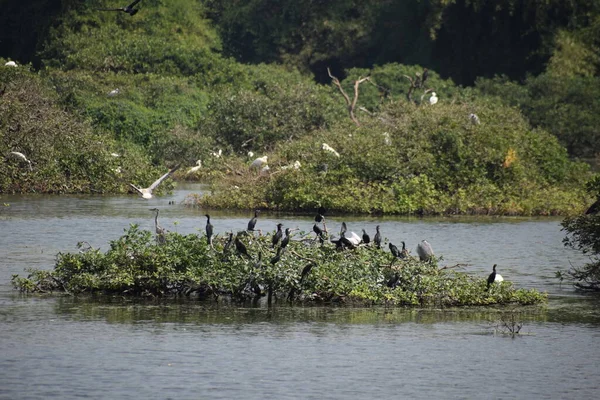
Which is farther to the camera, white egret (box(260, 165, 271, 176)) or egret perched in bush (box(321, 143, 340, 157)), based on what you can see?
white egret (box(260, 165, 271, 176))

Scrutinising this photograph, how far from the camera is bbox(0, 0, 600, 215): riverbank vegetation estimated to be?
2511 cm

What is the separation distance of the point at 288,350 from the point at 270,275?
68.9 inches

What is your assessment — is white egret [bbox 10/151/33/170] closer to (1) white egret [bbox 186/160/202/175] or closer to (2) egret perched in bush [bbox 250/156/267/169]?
(2) egret perched in bush [bbox 250/156/267/169]

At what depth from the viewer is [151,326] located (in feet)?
43.1

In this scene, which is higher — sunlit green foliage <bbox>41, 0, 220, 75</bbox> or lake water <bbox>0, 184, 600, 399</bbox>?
sunlit green foliage <bbox>41, 0, 220, 75</bbox>

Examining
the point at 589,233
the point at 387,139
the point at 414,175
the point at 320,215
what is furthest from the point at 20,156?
the point at 589,233

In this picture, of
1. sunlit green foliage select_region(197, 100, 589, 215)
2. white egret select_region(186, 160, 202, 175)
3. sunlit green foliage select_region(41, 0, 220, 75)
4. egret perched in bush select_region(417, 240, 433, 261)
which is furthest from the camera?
sunlit green foliage select_region(41, 0, 220, 75)

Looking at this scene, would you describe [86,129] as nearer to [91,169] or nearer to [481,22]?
[91,169]

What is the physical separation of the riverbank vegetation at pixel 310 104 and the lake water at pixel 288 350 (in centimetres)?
840

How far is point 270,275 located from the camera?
1392cm

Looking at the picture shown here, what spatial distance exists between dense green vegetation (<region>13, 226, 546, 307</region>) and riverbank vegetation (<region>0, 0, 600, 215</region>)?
9.96 metres

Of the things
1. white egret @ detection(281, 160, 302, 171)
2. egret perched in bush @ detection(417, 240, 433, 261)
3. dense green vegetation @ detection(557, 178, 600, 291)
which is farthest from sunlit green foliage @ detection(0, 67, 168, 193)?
dense green vegetation @ detection(557, 178, 600, 291)

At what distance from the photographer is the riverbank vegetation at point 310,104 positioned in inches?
989

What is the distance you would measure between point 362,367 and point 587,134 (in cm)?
2878
